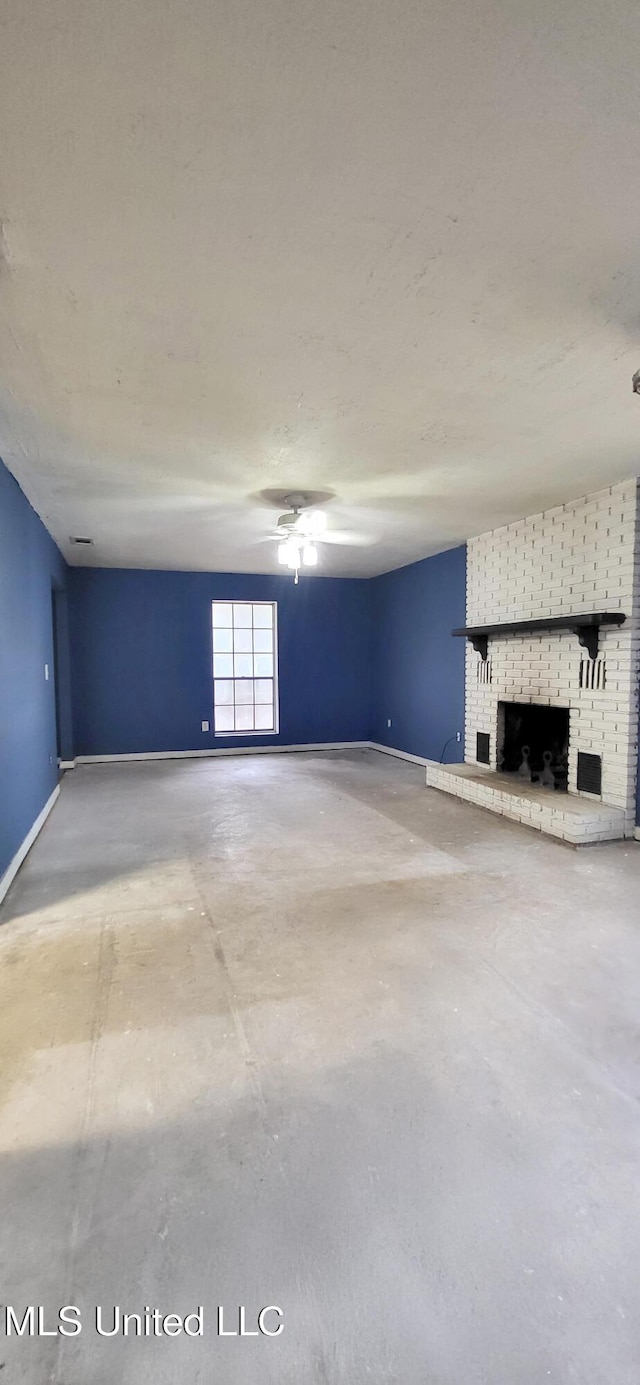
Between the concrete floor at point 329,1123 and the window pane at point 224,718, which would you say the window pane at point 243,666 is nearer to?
the window pane at point 224,718

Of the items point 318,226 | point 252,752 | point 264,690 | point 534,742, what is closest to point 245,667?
point 264,690

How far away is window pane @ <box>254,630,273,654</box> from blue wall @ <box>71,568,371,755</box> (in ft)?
0.61

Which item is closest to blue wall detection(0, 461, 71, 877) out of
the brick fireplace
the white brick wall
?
the brick fireplace

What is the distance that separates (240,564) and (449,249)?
5.58m

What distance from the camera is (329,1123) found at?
166cm

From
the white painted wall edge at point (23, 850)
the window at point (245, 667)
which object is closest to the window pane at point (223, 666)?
the window at point (245, 667)

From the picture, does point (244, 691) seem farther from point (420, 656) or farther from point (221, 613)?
point (420, 656)

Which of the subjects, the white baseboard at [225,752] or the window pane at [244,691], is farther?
the window pane at [244,691]

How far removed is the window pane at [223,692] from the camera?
26.0ft

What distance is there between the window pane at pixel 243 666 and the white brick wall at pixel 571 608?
3.19 metres

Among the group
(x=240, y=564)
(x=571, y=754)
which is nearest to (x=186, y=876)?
(x=571, y=754)

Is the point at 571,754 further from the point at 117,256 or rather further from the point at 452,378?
the point at 117,256

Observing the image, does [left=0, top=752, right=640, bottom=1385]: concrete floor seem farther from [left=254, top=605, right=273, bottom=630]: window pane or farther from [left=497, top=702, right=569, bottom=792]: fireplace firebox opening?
[left=254, top=605, right=273, bottom=630]: window pane

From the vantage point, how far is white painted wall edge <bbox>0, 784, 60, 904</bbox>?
10.7 feet
